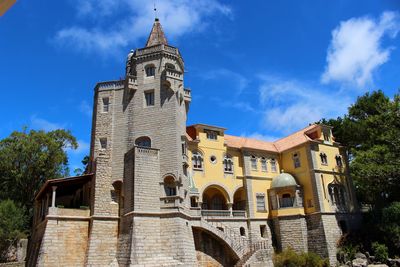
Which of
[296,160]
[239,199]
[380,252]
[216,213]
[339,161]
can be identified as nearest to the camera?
[380,252]

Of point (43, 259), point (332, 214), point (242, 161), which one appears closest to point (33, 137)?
point (43, 259)

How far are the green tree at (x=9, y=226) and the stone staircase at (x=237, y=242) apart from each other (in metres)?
15.7

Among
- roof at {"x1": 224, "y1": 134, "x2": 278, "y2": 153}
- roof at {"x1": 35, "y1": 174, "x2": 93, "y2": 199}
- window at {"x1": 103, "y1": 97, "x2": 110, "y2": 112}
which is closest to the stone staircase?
roof at {"x1": 224, "y1": 134, "x2": 278, "y2": 153}

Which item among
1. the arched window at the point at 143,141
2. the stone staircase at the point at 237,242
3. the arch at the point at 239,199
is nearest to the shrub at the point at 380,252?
the stone staircase at the point at 237,242

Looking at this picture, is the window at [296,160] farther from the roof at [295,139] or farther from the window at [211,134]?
the window at [211,134]

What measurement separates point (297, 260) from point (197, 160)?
11788mm

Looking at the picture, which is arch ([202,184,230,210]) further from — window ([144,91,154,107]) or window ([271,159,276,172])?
window ([144,91,154,107])

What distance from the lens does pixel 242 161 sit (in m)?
34.2

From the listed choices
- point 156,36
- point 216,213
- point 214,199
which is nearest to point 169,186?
point 216,213

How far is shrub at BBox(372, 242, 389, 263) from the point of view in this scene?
1136 inches

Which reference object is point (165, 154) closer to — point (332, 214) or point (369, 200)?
point (332, 214)

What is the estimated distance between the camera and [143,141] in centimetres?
2800

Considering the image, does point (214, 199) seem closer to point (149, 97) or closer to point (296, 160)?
point (296, 160)

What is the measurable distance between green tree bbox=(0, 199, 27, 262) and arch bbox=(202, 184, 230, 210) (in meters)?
16.0
